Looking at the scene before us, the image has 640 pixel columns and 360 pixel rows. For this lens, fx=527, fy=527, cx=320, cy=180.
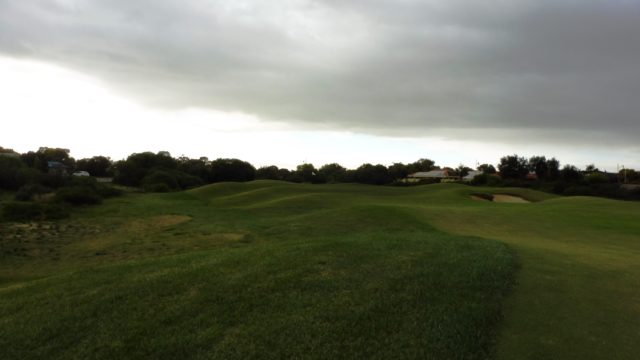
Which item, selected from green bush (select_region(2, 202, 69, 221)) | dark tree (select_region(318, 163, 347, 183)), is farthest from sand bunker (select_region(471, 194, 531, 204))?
dark tree (select_region(318, 163, 347, 183))

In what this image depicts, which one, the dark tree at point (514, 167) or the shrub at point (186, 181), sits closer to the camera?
the shrub at point (186, 181)

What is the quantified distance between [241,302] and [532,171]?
109590mm

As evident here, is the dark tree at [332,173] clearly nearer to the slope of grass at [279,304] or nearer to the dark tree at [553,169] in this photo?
the dark tree at [553,169]

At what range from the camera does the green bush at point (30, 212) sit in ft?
112

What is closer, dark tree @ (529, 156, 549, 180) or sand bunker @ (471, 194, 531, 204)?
sand bunker @ (471, 194, 531, 204)

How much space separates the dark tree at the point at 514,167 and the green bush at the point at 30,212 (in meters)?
87.6

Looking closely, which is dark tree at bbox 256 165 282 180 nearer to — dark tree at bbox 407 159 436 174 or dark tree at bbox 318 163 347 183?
dark tree at bbox 318 163 347 183

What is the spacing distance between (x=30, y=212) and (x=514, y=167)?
92446 mm

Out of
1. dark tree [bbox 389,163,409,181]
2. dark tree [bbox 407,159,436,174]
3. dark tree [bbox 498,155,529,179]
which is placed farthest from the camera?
dark tree [bbox 407,159,436,174]

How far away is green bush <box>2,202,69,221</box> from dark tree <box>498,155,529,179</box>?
87552 mm

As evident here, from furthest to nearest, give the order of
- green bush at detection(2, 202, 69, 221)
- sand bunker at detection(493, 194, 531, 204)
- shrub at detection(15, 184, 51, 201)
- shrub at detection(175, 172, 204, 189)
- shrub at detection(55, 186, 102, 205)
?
shrub at detection(175, 172, 204, 189), sand bunker at detection(493, 194, 531, 204), shrub at detection(15, 184, 51, 201), shrub at detection(55, 186, 102, 205), green bush at detection(2, 202, 69, 221)

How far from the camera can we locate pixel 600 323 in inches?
337

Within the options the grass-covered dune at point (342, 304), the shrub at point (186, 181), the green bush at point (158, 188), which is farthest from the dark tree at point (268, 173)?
the grass-covered dune at point (342, 304)

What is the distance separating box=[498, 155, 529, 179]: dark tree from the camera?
4146 inches
